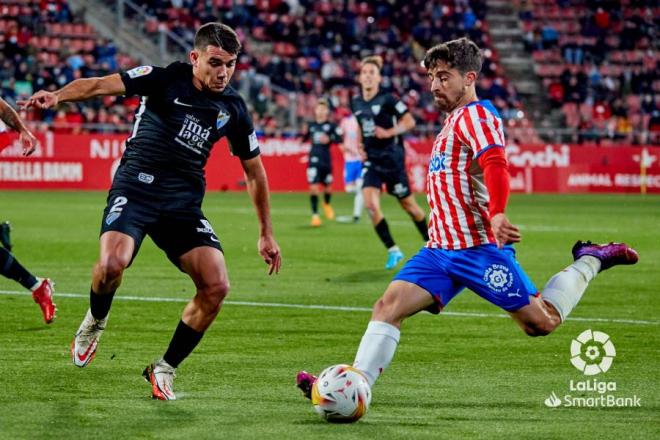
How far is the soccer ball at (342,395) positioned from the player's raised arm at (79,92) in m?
2.13

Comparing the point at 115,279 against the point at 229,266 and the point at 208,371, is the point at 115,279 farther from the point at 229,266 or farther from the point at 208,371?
the point at 229,266

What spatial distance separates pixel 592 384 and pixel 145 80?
128 inches

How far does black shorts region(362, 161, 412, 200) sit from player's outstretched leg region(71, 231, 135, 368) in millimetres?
8736

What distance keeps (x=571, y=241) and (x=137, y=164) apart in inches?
506

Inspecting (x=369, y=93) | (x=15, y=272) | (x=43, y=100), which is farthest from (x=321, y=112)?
(x=43, y=100)

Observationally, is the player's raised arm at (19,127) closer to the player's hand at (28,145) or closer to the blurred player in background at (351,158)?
the player's hand at (28,145)

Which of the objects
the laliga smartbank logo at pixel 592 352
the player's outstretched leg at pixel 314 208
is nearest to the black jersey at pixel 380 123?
the player's outstretched leg at pixel 314 208

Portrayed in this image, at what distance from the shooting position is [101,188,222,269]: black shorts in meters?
7.32

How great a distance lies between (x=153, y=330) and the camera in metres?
9.84

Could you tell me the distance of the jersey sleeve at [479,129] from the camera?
6.50 metres

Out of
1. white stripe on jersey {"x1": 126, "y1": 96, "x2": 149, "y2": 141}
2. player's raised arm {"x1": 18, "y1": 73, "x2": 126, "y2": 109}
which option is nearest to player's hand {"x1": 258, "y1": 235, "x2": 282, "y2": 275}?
white stripe on jersey {"x1": 126, "y1": 96, "x2": 149, "y2": 141}

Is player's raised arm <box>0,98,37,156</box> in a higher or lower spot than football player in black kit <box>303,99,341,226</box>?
higher

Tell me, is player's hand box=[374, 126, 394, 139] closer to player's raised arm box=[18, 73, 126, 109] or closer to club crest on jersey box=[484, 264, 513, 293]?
player's raised arm box=[18, 73, 126, 109]

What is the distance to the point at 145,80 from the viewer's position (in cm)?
743
